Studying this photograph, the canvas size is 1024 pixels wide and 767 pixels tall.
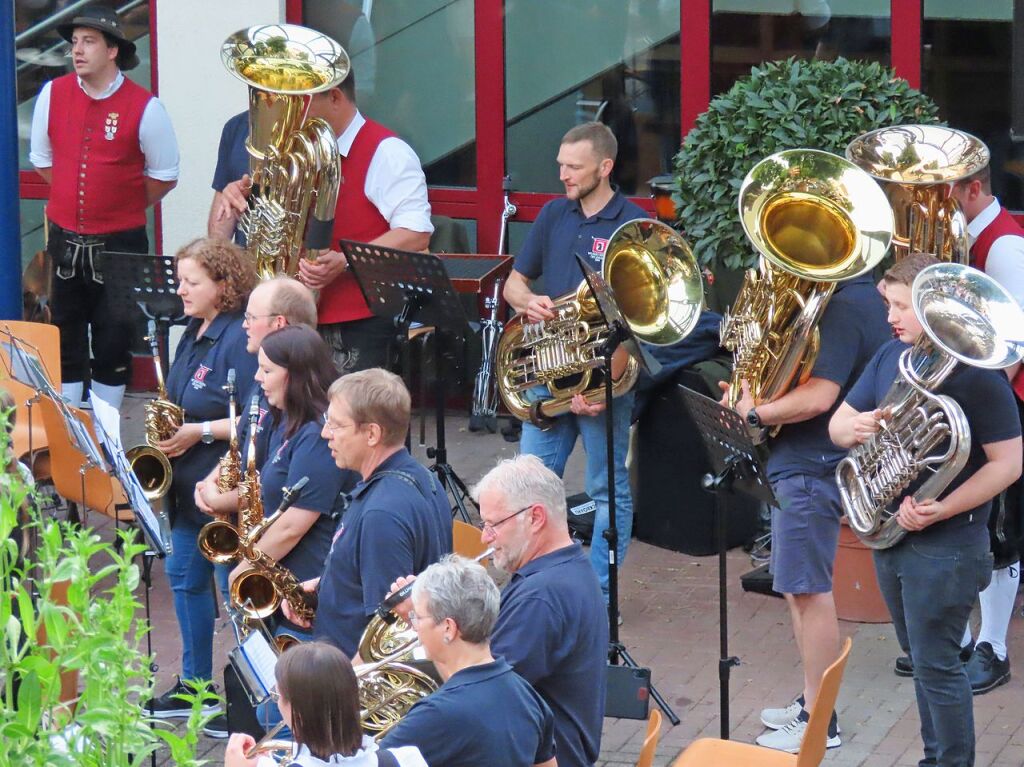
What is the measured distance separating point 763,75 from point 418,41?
3.24 m

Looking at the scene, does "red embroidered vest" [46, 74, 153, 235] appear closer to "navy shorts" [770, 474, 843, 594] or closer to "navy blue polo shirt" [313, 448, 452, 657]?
"navy blue polo shirt" [313, 448, 452, 657]

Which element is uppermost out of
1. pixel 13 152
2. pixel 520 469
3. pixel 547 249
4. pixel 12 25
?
pixel 12 25

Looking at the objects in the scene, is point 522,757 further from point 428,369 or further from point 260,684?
point 428,369

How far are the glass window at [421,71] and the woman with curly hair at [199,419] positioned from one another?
152 inches

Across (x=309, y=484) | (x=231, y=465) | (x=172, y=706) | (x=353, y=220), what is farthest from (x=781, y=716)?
(x=353, y=220)

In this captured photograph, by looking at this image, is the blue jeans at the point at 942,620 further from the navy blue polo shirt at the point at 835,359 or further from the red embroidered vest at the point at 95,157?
the red embroidered vest at the point at 95,157

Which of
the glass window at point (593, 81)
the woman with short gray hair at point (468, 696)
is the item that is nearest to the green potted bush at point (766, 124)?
the glass window at point (593, 81)

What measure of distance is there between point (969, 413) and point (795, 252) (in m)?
0.96

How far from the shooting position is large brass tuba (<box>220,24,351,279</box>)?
23.2 ft

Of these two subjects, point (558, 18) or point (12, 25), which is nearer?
point (12, 25)

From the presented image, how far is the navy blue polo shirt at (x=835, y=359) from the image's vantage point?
5574 mm

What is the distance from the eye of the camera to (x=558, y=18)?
977 centimetres

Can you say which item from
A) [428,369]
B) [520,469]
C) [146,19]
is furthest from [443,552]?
[146,19]

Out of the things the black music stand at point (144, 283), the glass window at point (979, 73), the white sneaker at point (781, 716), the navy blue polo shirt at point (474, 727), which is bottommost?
the white sneaker at point (781, 716)
